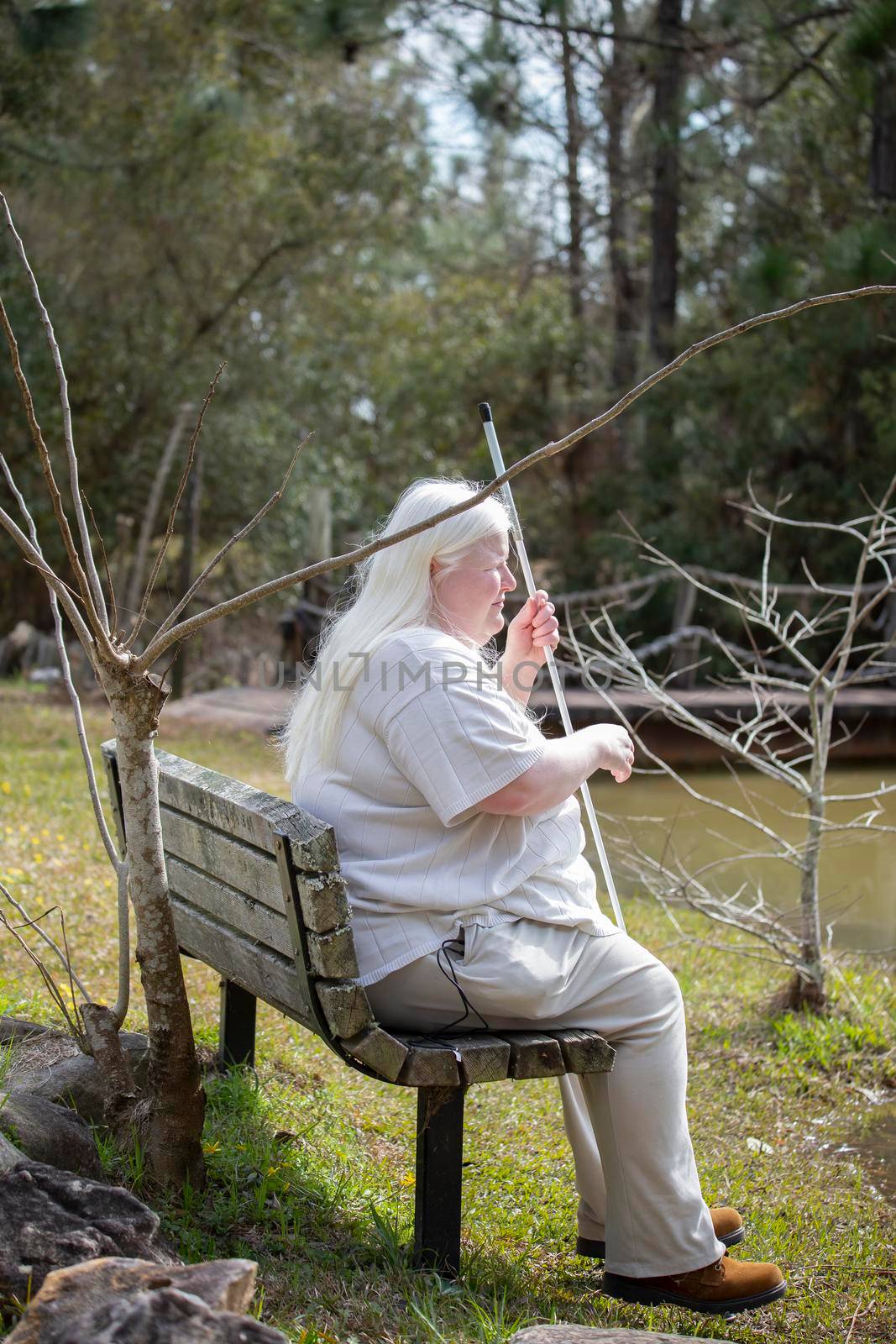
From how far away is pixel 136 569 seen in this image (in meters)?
11.3

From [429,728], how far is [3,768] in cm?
533

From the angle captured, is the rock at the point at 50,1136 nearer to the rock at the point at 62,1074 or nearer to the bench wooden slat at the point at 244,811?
the rock at the point at 62,1074

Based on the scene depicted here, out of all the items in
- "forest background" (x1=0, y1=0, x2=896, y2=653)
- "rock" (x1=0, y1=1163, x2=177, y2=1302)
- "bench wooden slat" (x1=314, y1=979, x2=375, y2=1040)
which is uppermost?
"forest background" (x1=0, y1=0, x2=896, y2=653)

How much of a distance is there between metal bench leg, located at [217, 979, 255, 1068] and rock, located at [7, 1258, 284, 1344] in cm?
140

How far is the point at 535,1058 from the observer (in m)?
2.26

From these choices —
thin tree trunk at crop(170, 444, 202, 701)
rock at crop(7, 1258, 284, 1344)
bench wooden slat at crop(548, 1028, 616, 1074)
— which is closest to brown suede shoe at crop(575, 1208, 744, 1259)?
bench wooden slat at crop(548, 1028, 616, 1074)

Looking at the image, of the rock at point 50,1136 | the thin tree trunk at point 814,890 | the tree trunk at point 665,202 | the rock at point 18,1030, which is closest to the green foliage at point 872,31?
Result: the tree trunk at point 665,202

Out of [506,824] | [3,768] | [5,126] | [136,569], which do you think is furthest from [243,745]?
[5,126]

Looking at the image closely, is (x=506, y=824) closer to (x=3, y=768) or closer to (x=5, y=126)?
(x=3, y=768)

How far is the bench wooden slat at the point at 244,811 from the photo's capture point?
2119mm

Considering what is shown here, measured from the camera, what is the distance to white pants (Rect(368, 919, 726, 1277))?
2312 millimetres

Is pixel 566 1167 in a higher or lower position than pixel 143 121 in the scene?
lower

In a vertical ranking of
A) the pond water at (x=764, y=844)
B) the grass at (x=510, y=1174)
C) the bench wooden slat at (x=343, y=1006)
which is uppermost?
the bench wooden slat at (x=343, y=1006)

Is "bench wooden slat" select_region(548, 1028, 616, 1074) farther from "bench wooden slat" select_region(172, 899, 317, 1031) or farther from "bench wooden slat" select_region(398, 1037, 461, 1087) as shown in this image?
"bench wooden slat" select_region(172, 899, 317, 1031)
